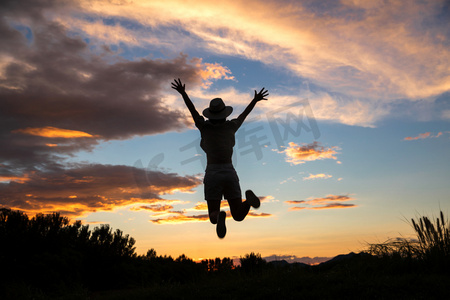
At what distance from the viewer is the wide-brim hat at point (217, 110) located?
8.69m

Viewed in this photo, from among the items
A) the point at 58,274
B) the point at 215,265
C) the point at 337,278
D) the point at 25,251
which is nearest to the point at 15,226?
the point at 25,251

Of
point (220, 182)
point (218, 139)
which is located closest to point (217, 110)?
point (218, 139)

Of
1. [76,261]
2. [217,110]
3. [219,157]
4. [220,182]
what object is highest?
[217,110]

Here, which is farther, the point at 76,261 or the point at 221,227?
the point at 76,261

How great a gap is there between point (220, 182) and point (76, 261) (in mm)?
10625

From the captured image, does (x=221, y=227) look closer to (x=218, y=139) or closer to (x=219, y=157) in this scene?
(x=219, y=157)

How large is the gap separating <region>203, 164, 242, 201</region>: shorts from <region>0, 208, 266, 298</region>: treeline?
5854 millimetres

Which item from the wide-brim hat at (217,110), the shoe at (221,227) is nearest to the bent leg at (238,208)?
the shoe at (221,227)

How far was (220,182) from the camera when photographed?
8523mm

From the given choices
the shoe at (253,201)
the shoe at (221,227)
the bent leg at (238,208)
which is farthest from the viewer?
the bent leg at (238,208)

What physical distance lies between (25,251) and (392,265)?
14.3 meters

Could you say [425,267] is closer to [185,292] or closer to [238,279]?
[238,279]

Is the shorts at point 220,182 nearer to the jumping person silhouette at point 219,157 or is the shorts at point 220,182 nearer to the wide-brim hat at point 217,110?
the jumping person silhouette at point 219,157

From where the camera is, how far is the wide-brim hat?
28.5ft
